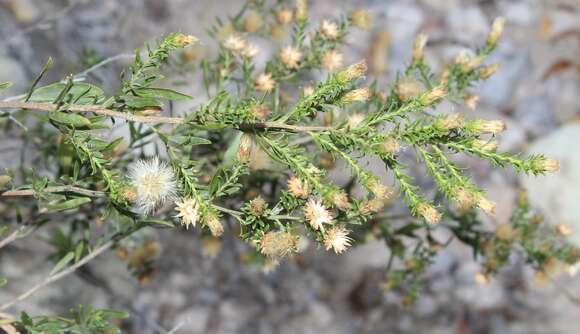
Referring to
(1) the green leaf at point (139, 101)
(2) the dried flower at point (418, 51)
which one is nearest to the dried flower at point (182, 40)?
(1) the green leaf at point (139, 101)

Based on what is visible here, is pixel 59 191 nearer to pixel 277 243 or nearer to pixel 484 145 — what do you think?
pixel 277 243

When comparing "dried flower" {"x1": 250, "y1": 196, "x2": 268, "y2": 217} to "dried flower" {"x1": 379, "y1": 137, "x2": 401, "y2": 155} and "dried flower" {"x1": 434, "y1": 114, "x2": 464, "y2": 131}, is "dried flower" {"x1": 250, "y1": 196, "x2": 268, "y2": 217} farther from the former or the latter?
"dried flower" {"x1": 434, "y1": 114, "x2": 464, "y2": 131}

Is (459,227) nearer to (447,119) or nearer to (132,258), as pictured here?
(447,119)

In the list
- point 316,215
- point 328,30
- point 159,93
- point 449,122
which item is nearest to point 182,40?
point 159,93

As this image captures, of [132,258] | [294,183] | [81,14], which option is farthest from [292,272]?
[294,183]

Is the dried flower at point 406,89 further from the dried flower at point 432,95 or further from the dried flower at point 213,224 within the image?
the dried flower at point 213,224
